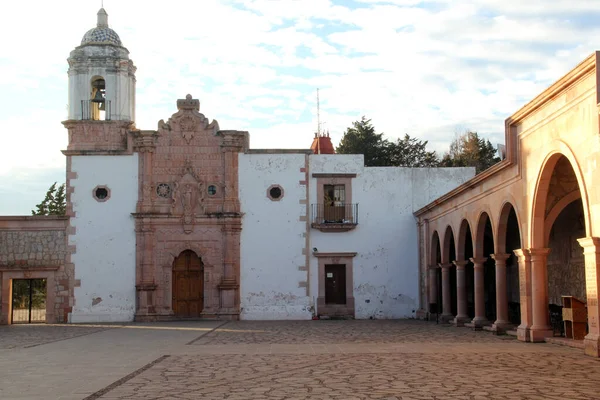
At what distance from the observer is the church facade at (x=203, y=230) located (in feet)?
90.9

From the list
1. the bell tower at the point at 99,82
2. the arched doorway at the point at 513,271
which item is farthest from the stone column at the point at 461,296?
the bell tower at the point at 99,82

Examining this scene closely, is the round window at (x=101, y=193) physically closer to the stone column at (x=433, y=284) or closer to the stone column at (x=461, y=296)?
the stone column at (x=433, y=284)

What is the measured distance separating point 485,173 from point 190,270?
1256 centimetres

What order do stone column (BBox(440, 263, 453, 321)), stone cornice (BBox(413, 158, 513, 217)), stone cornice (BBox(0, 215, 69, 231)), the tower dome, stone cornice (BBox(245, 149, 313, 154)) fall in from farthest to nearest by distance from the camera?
the tower dome
stone cornice (BBox(245, 149, 313, 154))
stone cornice (BBox(0, 215, 69, 231))
stone column (BBox(440, 263, 453, 321))
stone cornice (BBox(413, 158, 513, 217))

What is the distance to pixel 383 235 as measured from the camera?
94.2 ft

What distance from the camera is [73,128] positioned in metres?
28.6

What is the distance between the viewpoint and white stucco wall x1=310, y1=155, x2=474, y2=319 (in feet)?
93.1

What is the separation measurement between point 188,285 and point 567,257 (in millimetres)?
13291

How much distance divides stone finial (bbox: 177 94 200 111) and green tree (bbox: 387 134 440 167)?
2620cm

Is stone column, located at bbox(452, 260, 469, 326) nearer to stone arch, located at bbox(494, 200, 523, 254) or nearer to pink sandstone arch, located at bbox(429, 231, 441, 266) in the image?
pink sandstone arch, located at bbox(429, 231, 441, 266)

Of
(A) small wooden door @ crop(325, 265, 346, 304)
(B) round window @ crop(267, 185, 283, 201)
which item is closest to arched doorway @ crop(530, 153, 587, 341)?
(A) small wooden door @ crop(325, 265, 346, 304)

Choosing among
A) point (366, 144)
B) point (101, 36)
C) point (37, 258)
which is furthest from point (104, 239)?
point (366, 144)

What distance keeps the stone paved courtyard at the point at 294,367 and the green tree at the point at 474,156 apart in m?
34.3

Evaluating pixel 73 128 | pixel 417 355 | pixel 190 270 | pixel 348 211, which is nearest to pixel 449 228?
pixel 348 211
